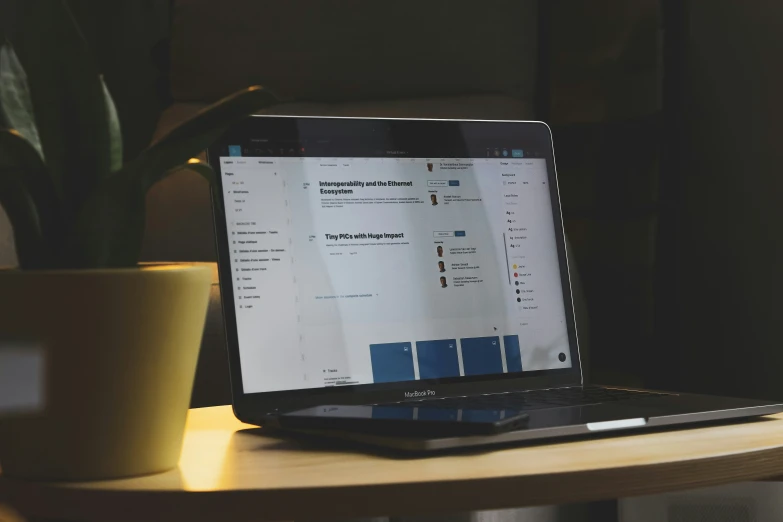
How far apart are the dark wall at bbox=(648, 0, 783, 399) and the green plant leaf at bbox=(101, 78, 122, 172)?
3.78 ft

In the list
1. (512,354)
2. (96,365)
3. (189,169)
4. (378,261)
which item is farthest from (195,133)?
(512,354)

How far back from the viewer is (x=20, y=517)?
0.53 meters

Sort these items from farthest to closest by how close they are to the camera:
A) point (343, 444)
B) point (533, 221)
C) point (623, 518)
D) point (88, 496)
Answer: point (623, 518) → point (533, 221) → point (343, 444) → point (88, 496)

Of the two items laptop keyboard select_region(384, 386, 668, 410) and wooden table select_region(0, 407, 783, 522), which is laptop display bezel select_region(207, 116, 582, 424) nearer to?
laptop keyboard select_region(384, 386, 668, 410)

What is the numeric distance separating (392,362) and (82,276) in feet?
1.17

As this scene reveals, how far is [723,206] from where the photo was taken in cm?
154

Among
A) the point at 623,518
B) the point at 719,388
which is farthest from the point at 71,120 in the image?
the point at 719,388

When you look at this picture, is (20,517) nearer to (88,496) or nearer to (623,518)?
(88,496)

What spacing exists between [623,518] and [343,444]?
2.13 ft

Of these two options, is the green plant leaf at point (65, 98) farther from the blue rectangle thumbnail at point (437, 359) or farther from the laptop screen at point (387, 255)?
the blue rectangle thumbnail at point (437, 359)

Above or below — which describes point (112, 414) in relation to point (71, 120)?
below

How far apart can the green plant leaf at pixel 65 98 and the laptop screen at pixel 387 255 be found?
0.75ft

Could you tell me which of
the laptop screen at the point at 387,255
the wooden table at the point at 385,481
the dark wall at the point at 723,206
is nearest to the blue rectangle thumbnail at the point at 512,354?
the laptop screen at the point at 387,255

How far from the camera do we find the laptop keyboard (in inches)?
29.6
